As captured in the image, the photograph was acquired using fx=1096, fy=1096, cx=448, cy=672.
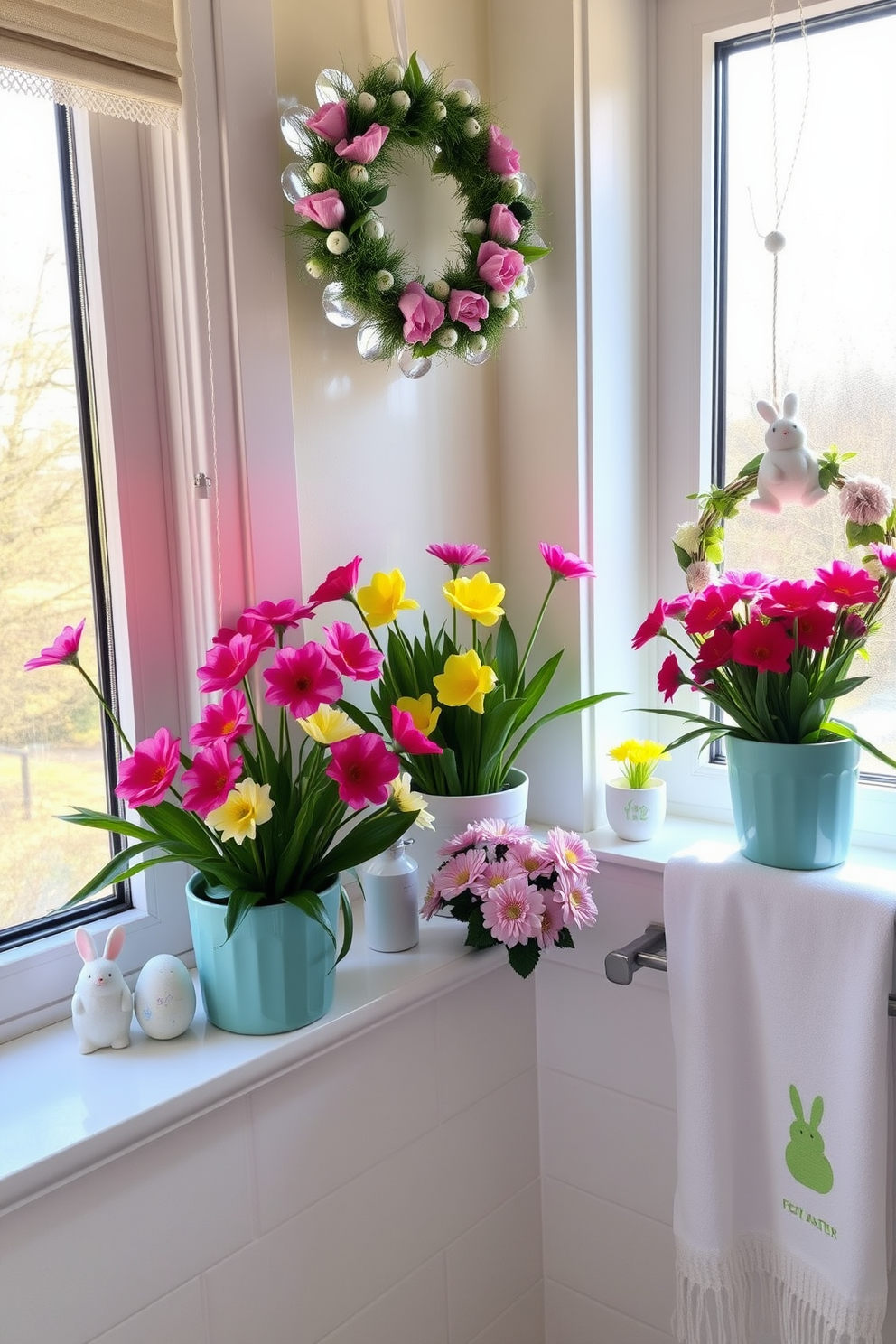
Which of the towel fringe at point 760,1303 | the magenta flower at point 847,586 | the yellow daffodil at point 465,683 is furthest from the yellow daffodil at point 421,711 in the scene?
the towel fringe at point 760,1303

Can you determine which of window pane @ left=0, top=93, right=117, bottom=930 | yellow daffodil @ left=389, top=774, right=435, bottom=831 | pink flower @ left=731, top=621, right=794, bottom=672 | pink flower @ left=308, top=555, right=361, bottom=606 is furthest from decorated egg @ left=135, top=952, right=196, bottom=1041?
pink flower @ left=731, top=621, right=794, bottom=672

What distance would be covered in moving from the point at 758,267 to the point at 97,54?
33.7 inches

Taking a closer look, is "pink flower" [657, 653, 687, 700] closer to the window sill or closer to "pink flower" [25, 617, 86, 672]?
the window sill

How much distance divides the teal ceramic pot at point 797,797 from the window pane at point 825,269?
0.24 metres

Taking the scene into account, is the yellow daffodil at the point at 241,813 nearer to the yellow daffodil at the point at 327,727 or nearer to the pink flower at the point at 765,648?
the yellow daffodil at the point at 327,727

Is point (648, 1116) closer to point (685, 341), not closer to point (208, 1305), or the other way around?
point (208, 1305)

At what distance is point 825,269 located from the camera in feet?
4.51

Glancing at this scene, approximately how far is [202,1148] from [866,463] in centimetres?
109

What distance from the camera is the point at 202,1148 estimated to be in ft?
3.48

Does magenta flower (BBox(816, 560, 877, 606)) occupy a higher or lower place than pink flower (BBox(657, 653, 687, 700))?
higher

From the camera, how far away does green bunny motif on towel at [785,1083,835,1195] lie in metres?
1.17

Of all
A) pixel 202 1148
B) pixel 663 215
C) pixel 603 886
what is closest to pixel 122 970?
pixel 202 1148

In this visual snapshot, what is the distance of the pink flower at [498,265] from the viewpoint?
1.25 meters

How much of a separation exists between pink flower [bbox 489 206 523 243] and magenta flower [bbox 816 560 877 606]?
532 mm
